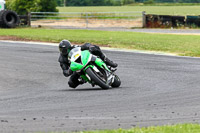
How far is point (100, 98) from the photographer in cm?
998

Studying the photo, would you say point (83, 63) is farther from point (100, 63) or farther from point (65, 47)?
point (65, 47)

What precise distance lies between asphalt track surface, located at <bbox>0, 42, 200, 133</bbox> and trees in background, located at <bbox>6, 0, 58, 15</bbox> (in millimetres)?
34184

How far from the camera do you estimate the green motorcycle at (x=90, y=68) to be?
36.7ft

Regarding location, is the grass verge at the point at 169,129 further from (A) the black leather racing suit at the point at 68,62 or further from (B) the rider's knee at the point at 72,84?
(B) the rider's knee at the point at 72,84

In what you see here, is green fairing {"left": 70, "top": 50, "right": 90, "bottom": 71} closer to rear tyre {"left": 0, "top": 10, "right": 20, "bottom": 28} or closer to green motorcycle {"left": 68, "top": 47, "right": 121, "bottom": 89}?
green motorcycle {"left": 68, "top": 47, "right": 121, "bottom": 89}

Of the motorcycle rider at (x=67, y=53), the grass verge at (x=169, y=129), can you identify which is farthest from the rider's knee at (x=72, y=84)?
the grass verge at (x=169, y=129)

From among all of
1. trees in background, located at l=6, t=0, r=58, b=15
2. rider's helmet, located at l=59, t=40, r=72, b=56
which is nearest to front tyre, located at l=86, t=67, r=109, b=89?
rider's helmet, located at l=59, t=40, r=72, b=56

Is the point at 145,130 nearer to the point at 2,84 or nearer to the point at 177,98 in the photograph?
the point at 177,98

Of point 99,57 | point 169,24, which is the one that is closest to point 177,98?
point 99,57

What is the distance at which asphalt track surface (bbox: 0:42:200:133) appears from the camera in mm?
7547

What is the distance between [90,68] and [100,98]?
134 centimetres

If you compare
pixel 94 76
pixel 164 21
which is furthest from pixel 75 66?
pixel 164 21

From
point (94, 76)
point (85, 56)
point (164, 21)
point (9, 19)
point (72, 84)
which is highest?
point (85, 56)

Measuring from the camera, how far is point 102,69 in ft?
37.4
